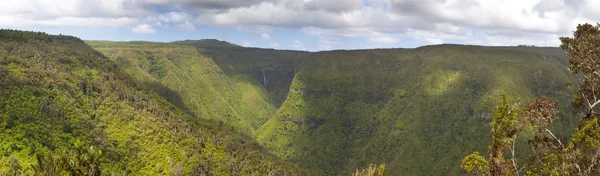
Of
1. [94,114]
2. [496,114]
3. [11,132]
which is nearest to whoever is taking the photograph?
[496,114]

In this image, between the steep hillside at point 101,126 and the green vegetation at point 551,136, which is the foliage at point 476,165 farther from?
the steep hillside at point 101,126

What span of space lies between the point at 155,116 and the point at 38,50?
208 feet

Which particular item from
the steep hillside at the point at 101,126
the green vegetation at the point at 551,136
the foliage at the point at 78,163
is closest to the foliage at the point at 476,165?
the green vegetation at the point at 551,136

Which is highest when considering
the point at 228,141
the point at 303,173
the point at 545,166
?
the point at 545,166

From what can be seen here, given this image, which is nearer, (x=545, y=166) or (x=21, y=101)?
(x=545, y=166)

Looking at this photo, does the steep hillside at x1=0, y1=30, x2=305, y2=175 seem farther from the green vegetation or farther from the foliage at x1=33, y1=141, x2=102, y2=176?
the green vegetation

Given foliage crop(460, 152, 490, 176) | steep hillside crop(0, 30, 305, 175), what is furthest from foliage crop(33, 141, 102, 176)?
steep hillside crop(0, 30, 305, 175)

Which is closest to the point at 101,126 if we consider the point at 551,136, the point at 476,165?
the point at 476,165

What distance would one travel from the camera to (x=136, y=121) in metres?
122

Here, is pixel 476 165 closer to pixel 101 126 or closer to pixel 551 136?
pixel 551 136

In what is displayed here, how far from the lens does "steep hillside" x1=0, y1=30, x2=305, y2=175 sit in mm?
96312

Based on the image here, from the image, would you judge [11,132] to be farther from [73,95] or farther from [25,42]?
[25,42]

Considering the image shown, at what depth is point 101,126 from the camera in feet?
376

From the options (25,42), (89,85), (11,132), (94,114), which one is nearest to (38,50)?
(25,42)
